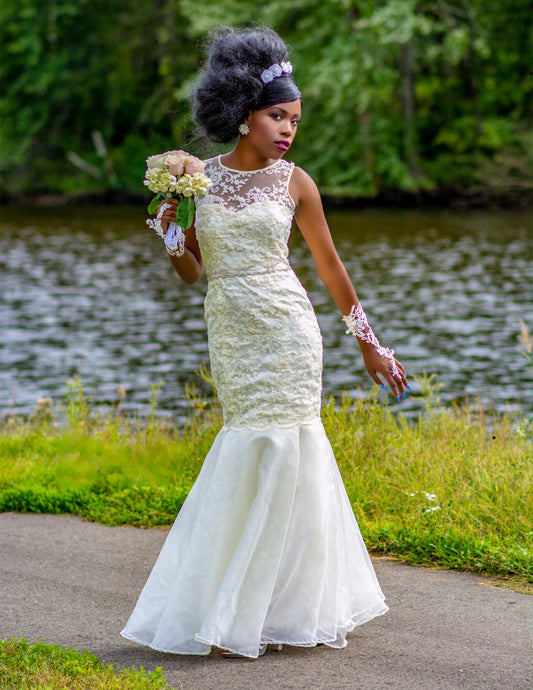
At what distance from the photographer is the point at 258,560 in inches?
162

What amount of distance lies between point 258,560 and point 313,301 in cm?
1508

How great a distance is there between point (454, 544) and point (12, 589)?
2153mm

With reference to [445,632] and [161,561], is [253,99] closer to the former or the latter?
[161,561]

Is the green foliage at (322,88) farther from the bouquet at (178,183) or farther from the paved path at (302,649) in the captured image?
the bouquet at (178,183)

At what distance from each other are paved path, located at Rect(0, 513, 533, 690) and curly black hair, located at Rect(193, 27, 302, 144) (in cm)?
212

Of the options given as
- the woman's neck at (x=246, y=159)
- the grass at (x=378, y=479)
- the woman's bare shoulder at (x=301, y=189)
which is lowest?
the grass at (x=378, y=479)

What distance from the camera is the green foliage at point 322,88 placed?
3069 cm

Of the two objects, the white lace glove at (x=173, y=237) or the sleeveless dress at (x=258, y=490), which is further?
the white lace glove at (x=173, y=237)

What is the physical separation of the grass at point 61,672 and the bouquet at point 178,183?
1621 mm

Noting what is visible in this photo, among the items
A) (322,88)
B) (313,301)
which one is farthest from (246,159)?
Answer: (322,88)

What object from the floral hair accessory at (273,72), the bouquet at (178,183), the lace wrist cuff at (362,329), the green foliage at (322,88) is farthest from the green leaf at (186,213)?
the green foliage at (322,88)

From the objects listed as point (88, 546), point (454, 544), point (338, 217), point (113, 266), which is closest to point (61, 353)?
point (113, 266)

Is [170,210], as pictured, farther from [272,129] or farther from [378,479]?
[378,479]
